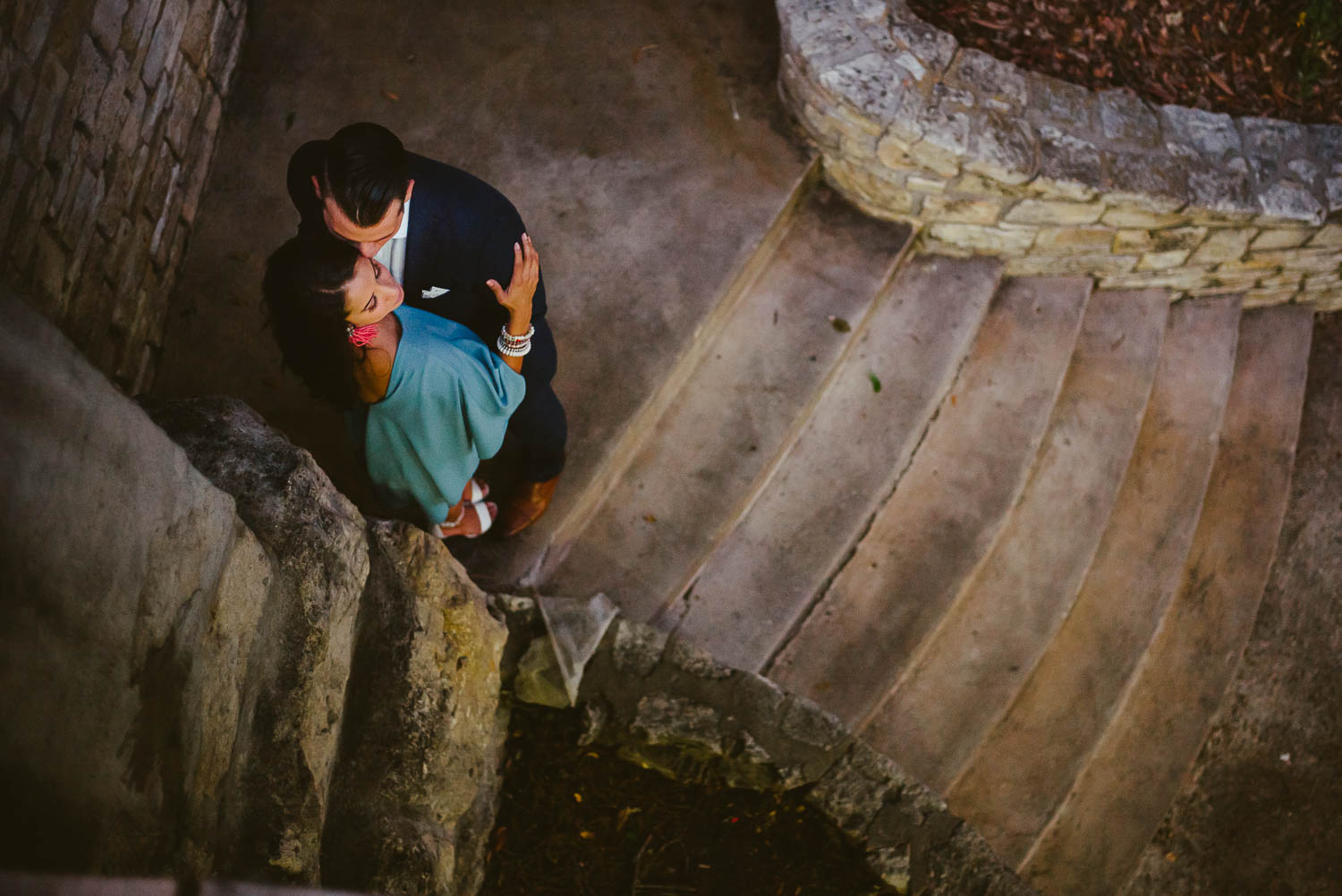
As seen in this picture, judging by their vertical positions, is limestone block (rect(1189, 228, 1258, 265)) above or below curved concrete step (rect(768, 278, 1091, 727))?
above

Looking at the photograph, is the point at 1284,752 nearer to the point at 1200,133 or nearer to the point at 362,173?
the point at 1200,133

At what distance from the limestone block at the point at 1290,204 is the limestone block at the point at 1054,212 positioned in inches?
29.3

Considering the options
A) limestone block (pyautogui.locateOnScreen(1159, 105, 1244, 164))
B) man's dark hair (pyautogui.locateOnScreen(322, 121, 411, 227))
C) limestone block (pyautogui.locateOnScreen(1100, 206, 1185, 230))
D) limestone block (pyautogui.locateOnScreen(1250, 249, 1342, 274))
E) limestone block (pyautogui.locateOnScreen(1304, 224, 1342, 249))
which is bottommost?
man's dark hair (pyautogui.locateOnScreen(322, 121, 411, 227))

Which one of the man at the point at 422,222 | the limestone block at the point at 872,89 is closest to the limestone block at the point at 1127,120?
the limestone block at the point at 872,89

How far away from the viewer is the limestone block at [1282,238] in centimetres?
371

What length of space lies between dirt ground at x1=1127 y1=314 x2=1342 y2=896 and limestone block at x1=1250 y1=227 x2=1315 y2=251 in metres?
1.16

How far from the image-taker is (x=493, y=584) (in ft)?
9.79

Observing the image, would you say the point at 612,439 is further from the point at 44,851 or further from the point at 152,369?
the point at 44,851

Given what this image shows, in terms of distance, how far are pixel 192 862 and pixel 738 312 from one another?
2.76 metres

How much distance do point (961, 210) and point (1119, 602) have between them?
191 centimetres

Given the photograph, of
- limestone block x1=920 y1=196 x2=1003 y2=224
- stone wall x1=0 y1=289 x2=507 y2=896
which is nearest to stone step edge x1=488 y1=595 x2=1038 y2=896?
stone wall x1=0 y1=289 x2=507 y2=896

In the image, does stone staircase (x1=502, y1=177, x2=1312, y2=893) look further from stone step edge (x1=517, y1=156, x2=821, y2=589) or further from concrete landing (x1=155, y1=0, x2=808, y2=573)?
concrete landing (x1=155, y1=0, x2=808, y2=573)

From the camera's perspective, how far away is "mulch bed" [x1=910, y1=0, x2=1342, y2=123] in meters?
3.93

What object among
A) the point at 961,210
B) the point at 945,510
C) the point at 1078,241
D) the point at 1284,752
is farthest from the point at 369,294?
the point at 1284,752
